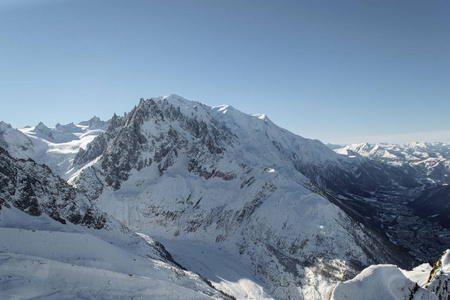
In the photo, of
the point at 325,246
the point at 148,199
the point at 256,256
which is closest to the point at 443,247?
the point at 325,246

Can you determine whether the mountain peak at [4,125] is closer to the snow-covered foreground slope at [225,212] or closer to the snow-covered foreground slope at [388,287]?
the snow-covered foreground slope at [225,212]

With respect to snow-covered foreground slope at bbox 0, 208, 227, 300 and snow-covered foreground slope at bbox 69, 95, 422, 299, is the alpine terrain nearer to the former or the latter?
snow-covered foreground slope at bbox 0, 208, 227, 300

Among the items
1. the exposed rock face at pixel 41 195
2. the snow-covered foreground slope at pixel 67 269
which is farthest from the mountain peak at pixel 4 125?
the snow-covered foreground slope at pixel 67 269

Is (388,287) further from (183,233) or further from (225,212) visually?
(183,233)

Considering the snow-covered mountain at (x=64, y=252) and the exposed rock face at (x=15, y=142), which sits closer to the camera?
the snow-covered mountain at (x=64, y=252)

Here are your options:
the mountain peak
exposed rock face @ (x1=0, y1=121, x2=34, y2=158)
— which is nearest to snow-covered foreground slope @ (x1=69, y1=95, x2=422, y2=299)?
exposed rock face @ (x1=0, y1=121, x2=34, y2=158)

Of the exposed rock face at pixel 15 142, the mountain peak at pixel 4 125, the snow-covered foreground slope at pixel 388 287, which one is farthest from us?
the mountain peak at pixel 4 125

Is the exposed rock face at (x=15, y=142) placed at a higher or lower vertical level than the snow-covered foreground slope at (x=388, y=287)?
lower
